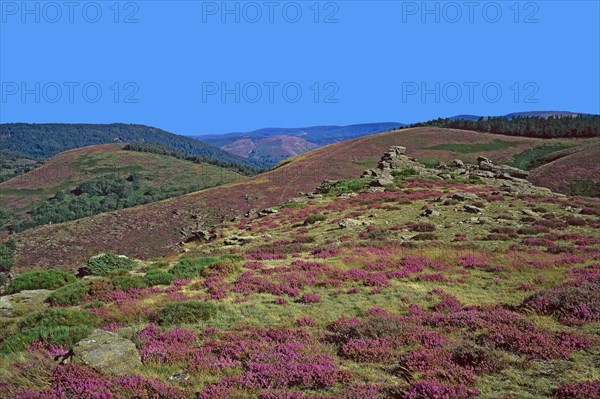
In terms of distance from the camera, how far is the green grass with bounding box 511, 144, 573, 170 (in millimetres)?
69438

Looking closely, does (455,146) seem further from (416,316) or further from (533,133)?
(416,316)

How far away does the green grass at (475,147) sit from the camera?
257ft

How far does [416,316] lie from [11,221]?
428ft

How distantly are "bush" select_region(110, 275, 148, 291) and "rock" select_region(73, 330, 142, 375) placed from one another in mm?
6452

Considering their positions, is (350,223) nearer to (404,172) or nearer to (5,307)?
(5,307)

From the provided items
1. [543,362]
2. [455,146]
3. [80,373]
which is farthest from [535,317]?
[455,146]

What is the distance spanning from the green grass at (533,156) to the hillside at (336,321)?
49.6 meters

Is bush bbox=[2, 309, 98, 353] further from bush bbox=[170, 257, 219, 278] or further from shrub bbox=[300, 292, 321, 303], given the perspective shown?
shrub bbox=[300, 292, 321, 303]

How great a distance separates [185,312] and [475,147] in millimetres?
79593

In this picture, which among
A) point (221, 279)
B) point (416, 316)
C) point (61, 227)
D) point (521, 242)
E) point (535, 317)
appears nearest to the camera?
point (535, 317)

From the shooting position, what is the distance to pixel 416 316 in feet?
37.4

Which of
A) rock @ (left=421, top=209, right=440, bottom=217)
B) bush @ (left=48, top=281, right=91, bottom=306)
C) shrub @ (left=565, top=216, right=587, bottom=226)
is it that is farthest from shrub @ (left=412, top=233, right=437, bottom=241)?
bush @ (left=48, top=281, right=91, bottom=306)

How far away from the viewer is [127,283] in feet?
52.6

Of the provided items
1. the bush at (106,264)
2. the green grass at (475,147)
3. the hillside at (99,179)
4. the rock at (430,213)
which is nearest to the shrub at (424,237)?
the rock at (430,213)
